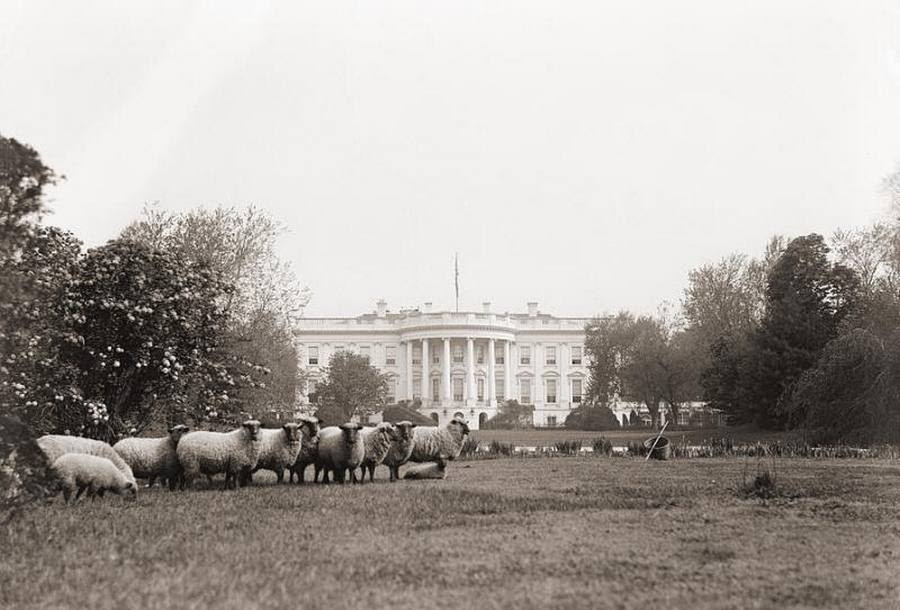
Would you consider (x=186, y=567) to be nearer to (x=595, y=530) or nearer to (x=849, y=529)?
(x=595, y=530)

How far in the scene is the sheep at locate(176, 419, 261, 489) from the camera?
17562 mm

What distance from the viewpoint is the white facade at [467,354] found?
351 ft

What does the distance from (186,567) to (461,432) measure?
1323cm

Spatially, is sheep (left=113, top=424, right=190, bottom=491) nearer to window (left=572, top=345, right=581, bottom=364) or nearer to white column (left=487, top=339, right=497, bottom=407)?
white column (left=487, top=339, right=497, bottom=407)

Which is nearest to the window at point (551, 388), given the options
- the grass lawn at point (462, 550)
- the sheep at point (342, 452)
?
the sheep at point (342, 452)

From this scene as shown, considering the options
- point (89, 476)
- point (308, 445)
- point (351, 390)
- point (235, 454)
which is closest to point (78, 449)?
point (89, 476)

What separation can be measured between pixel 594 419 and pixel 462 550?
6168cm

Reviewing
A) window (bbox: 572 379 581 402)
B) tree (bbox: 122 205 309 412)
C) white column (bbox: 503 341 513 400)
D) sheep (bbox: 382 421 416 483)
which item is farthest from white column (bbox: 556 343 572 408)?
sheep (bbox: 382 421 416 483)

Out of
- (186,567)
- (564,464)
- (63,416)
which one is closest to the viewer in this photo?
(186,567)

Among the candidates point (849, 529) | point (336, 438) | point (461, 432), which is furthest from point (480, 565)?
→ point (461, 432)

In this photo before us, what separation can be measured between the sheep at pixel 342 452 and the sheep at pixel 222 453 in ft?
5.25

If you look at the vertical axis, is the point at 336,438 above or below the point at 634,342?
below

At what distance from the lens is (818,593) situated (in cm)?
837

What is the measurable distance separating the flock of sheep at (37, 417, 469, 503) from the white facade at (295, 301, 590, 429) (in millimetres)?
84720
